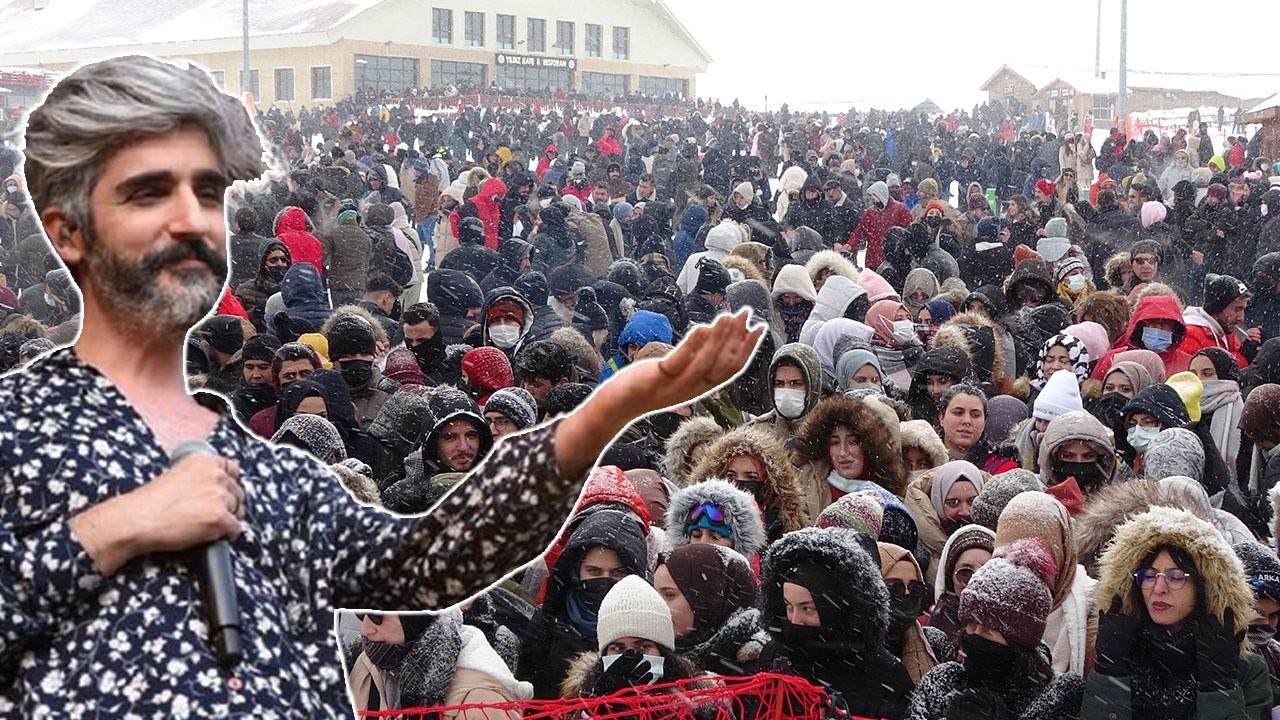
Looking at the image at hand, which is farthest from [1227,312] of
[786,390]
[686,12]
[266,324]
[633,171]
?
[686,12]

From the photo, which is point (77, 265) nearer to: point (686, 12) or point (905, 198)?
point (905, 198)

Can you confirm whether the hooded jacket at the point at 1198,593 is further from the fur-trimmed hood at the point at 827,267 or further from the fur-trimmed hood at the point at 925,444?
the fur-trimmed hood at the point at 827,267

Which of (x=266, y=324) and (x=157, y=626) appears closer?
(x=157, y=626)

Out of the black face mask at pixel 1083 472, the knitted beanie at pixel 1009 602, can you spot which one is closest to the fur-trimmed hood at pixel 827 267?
the black face mask at pixel 1083 472

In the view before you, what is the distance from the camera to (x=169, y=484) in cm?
122

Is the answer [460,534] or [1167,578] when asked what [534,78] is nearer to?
[1167,578]

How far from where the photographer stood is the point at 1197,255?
514 inches

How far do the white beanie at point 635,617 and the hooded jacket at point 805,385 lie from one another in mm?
2588

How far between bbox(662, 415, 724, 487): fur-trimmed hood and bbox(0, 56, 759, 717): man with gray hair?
464 cm

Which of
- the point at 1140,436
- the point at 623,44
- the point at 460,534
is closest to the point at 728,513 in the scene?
the point at 1140,436

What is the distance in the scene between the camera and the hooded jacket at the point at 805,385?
21.5ft

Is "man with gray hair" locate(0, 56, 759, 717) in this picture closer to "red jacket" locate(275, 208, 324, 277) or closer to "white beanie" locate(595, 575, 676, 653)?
"white beanie" locate(595, 575, 676, 653)

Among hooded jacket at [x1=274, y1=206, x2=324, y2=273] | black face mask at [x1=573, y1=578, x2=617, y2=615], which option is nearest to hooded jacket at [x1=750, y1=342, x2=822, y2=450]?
black face mask at [x1=573, y1=578, x2=617, y2=615]

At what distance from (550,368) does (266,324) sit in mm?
2576
